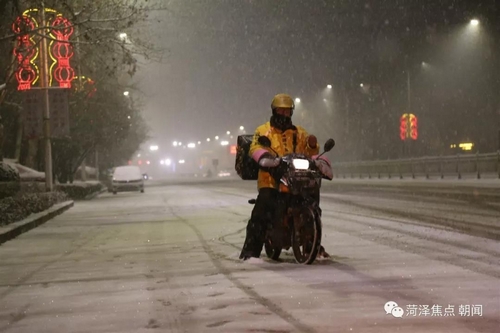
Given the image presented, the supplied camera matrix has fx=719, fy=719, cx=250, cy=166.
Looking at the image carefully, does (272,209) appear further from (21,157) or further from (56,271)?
(21,157)

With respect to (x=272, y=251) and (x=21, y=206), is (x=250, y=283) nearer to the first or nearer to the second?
(x=272, y=251)

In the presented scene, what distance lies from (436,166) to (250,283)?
37676mm

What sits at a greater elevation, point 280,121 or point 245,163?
point 280,121

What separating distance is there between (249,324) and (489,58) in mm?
47067

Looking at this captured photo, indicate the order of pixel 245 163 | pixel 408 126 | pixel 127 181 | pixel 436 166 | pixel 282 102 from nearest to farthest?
pixel 282 102
pixel 245 163
pixel 436 166
pixel 127 181
pixel 408 126

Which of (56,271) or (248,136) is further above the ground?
(248,136)

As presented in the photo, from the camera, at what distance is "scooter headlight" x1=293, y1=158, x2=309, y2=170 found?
859 centimetres

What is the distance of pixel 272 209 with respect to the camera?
30.1ft

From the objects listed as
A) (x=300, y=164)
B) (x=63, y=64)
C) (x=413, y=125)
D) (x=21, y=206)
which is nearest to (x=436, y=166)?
(x=413, y=125)

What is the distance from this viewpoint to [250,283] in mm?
7914

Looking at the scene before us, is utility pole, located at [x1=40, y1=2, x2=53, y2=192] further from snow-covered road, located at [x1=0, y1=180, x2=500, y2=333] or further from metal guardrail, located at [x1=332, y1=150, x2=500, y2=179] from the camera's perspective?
metal guardrail, located at [x1=332, y1=150, x2=500, y2=179]

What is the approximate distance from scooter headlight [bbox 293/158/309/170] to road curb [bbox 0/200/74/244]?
781 cm

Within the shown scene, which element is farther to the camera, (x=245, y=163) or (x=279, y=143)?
(x=245, y=163)

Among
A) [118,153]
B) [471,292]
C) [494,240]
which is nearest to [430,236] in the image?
[494,240]
